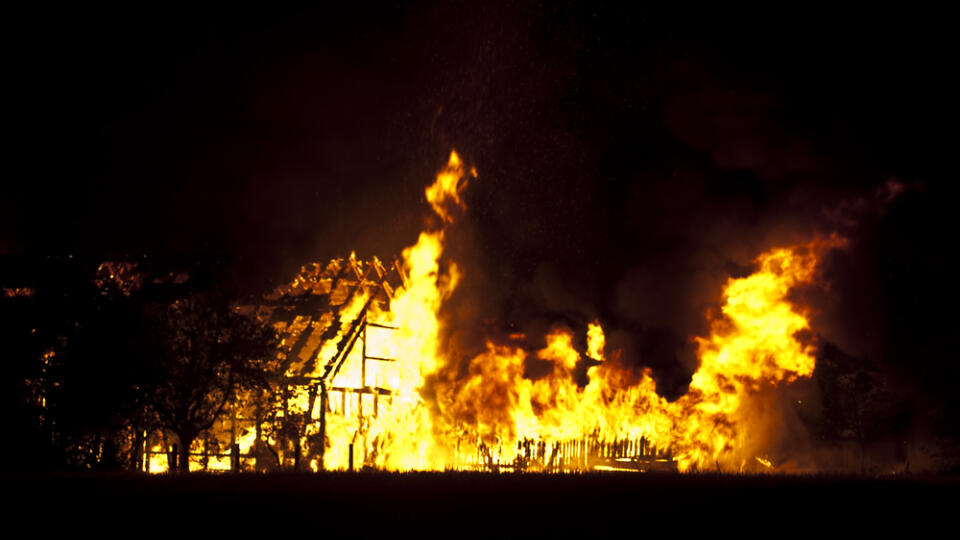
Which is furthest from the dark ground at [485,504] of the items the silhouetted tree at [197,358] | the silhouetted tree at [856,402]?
the silhouetted tree at [856,402]

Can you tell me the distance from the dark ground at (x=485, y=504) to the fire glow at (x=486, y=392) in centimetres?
831

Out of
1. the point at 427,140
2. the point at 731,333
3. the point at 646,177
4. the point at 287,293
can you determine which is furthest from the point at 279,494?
the point at 646,177

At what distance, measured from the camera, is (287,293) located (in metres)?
31.6

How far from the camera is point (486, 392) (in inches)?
1355

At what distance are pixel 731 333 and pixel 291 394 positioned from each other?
14.0 meters

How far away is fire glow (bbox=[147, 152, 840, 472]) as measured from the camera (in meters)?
29.8

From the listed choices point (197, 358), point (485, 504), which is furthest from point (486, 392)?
point (485, 504)

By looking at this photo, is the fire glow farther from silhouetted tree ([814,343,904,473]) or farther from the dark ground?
the dark ground

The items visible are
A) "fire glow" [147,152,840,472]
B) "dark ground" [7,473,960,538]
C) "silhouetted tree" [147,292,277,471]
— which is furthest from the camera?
"fire glow" [147,152,840,472]

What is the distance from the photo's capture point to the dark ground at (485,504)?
14805 millimetres

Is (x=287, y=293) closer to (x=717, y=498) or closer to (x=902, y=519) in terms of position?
(x=717, y=498)

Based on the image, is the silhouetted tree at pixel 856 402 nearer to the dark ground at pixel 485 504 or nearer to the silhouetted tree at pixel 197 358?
the dark ground at pixel 485 504

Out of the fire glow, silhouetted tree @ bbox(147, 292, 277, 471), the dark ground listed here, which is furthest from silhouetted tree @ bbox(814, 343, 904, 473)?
silhouetted tree @ bbox(147, 292, 277, 471)

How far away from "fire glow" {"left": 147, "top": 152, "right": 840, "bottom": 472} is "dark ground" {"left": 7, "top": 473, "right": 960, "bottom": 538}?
8307 millimetres
